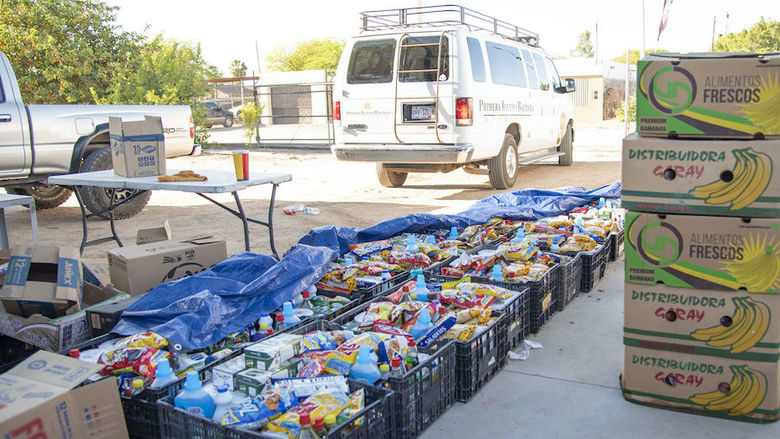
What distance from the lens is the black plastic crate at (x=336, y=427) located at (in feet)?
7.87

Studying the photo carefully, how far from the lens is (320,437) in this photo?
2.43m

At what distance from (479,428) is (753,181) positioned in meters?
1.73

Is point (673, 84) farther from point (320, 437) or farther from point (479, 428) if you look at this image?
point (320, 437)

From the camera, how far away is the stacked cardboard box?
2877 mm

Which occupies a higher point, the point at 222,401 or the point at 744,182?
the point at 744,182

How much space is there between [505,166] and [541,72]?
2.72 meters

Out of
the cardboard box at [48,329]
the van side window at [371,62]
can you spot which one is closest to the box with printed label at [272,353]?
the cardboard box at [48,329]

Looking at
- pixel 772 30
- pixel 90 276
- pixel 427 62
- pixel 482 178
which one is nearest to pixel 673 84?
pixel 90 276

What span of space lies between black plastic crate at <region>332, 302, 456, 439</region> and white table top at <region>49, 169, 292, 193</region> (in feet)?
6.93

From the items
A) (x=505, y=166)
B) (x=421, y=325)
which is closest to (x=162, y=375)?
(x=421, y=325)

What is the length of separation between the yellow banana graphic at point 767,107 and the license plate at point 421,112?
20.5 ft

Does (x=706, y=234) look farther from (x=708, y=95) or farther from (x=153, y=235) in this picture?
(x=153, y=235)

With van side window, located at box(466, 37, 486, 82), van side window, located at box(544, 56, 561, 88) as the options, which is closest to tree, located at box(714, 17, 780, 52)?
van side window, located at box(544, 56, 561, 88)

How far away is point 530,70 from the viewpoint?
445 inches
